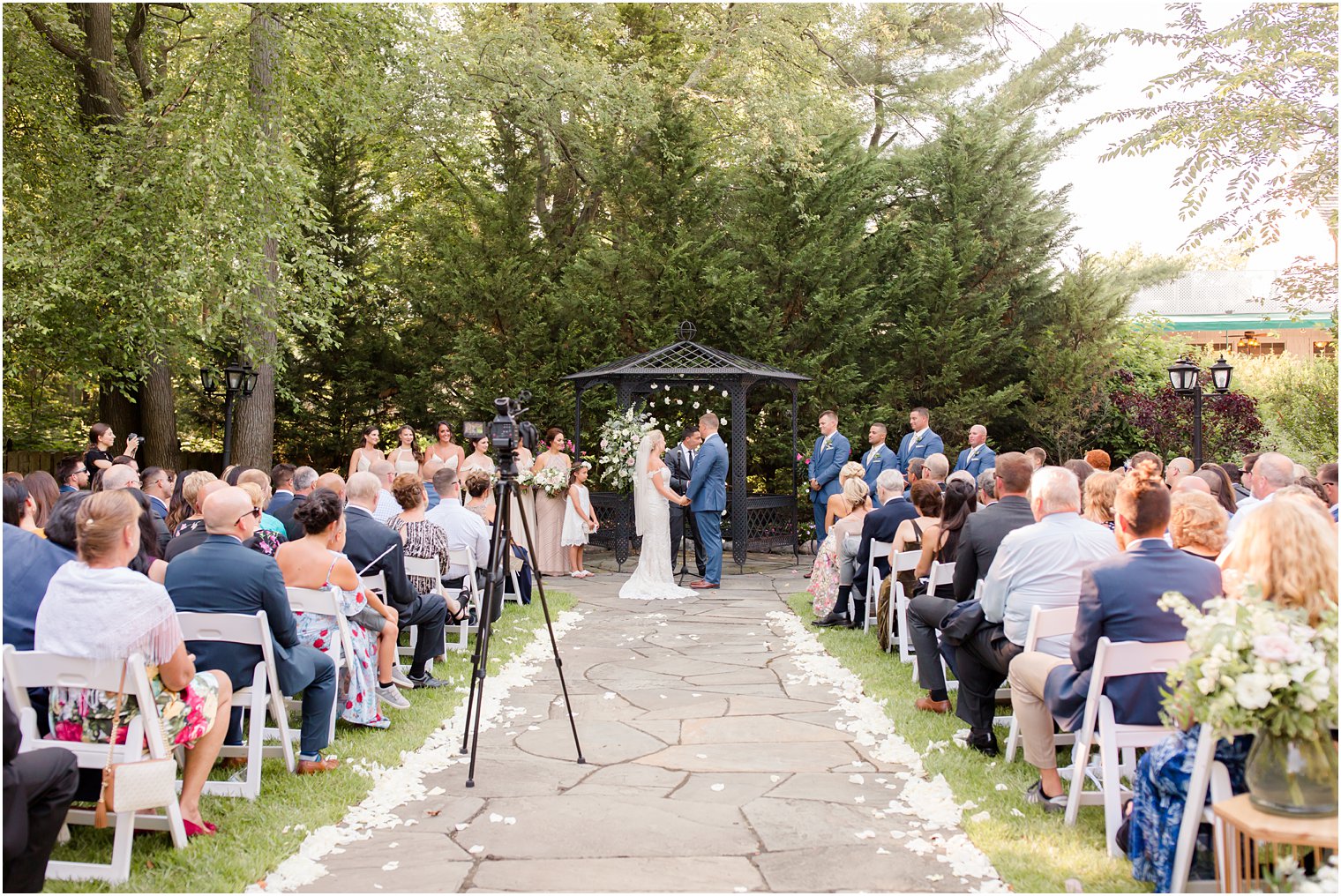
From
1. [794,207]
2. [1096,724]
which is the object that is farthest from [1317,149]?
[1096,724]

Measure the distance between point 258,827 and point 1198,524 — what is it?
393cm

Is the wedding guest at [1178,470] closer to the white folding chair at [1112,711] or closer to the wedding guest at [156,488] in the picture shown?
the white folding chair at [1112,711]

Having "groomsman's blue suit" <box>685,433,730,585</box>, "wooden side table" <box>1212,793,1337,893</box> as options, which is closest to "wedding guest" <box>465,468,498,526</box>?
"groomsman's blue suit" <box>685,433,730,585</box>

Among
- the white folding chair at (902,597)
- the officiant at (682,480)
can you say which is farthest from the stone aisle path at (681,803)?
the officiant at (682,480)

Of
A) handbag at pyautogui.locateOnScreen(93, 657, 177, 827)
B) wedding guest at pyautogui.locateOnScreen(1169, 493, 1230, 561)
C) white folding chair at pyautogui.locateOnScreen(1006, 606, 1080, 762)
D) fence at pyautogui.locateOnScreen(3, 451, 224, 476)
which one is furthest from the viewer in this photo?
fence at pyautogui.locateOnScreen(3, 451, 224, 476)

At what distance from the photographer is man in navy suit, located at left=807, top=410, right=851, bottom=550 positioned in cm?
1298

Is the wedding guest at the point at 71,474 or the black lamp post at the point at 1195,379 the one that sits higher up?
the black lamp post at the point at 1195,379

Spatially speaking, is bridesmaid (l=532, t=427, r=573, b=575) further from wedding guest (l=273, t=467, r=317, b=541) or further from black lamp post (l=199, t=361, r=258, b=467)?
wedding guest (l=273, t=467, r=317, b=541)

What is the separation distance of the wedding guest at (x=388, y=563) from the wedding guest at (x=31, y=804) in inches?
113

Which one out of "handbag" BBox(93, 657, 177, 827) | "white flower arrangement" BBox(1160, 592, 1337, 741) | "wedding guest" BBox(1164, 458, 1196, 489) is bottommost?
"handbag" BBox(93, 657, 177, 827)

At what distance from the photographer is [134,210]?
40.8 ft

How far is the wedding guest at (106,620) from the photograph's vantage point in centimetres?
381

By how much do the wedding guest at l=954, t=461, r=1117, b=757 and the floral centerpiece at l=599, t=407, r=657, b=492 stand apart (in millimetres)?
8269

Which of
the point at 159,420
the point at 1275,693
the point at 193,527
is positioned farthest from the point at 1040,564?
the point at 159,420
